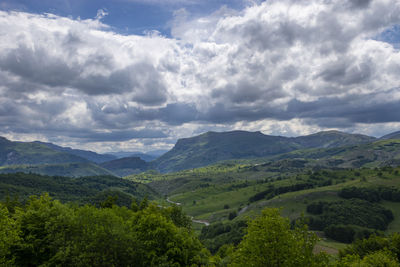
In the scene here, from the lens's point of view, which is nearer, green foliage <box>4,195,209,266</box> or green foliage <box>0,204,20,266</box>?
green foliage <box>0,204,20,266</box>

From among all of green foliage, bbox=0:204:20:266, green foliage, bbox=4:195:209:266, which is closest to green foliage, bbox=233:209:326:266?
green foliage, bbox=4:195:209:266

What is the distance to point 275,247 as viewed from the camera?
48625mm

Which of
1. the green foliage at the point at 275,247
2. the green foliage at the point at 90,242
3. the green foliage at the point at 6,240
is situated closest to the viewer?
the green foliage at the point at 275,247

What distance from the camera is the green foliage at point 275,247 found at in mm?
47513

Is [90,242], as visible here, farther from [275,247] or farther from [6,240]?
[275,247]

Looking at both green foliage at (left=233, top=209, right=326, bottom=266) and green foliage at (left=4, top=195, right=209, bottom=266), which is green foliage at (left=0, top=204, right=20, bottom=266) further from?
green foliage at (left=233, top=209, right=326, bottom=266)

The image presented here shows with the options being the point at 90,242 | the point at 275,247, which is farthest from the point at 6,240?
the point at 275,247

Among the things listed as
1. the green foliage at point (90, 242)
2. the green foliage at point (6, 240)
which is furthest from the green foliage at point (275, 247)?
the green foliage at point (6, 240)

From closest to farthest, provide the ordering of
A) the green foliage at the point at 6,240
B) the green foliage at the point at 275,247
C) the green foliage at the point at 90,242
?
the green foliage at the point at 275,247 < the green foliage at the point at 6,240 < the green foliage at the point at 90,242

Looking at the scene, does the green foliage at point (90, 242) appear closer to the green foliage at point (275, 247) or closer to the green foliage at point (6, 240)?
the green foliage at point (6, 240)

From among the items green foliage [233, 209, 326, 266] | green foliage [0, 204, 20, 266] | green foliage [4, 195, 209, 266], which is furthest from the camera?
green foliage [4, 195, 209, 266]

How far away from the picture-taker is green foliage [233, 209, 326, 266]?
1871 inches

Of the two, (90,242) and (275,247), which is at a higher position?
(275,247)

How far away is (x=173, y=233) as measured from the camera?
72562mm
